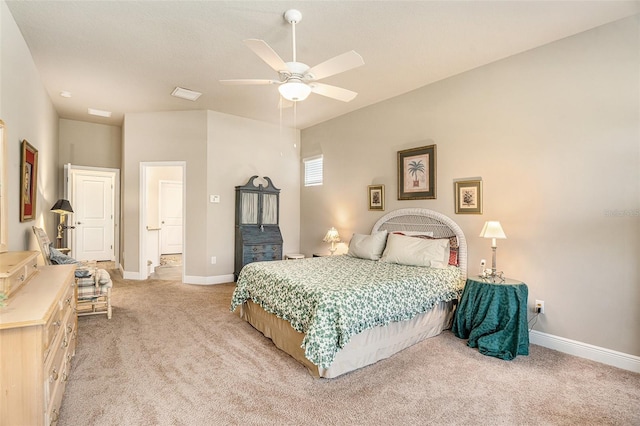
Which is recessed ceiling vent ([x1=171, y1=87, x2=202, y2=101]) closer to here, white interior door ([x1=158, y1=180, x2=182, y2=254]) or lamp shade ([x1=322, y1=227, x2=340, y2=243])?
lamp shade ([x1=322, y1=227, x2=340, y2=243])

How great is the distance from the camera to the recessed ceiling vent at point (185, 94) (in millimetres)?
4366

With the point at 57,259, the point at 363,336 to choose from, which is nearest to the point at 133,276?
the point at 57,259

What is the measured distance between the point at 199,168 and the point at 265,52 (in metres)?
3.54

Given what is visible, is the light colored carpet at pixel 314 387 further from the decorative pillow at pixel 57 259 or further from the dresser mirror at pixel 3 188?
the dresser mirror at pixel 3 188

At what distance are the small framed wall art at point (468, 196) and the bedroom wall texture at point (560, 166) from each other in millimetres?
78

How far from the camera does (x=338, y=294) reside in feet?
8.02

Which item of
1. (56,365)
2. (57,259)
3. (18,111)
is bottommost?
(56,365)

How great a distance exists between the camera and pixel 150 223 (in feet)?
25.0

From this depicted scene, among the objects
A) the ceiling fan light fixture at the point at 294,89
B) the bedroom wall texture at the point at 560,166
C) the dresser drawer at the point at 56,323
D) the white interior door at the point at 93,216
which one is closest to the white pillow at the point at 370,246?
the bedroom wall texture at the point at 560,166

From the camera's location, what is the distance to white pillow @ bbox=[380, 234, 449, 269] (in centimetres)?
349

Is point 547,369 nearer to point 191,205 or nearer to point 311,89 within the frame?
point 311,89

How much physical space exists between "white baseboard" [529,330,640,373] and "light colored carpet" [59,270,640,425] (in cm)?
8

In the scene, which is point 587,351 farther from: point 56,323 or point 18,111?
point 18,111

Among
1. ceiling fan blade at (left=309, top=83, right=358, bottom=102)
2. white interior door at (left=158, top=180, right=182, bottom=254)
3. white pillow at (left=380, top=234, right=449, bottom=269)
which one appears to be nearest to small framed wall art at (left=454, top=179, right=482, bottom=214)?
white pillow at (left=380, top=234, right=449, bottom=269)
